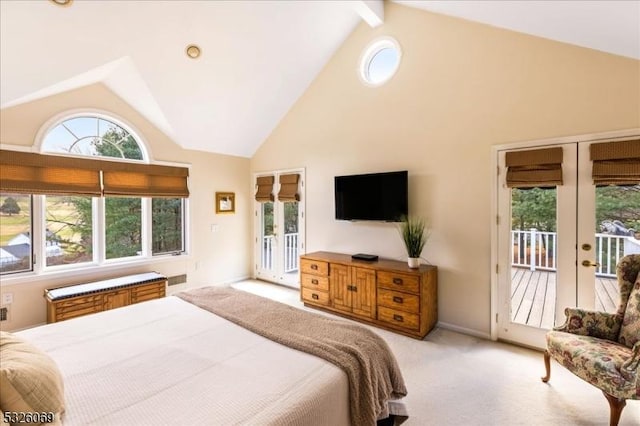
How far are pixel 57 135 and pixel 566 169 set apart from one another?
5.60m

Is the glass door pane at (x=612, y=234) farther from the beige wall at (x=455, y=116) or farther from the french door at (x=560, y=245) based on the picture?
the beige wall at (x=455, y=116)

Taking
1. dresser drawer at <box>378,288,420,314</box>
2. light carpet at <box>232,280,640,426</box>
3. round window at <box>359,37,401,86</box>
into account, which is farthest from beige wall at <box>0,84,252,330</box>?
light carpet at <box>232,280,640,426</box>

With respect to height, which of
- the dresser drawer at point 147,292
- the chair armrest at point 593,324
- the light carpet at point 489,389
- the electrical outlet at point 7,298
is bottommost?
the light carpet at point 489,389

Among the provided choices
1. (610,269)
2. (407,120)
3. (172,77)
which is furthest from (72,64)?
(610,269)

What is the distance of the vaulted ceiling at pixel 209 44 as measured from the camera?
2463 millimetres

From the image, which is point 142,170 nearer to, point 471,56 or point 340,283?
point 340,283

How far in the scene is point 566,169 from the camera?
2.76m

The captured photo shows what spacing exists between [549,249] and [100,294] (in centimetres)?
491

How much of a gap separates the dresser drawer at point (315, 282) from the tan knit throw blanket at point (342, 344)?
163 centimetres

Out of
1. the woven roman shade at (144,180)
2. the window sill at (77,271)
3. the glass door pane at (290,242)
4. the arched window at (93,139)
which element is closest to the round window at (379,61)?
the glass door pane at (290,242)

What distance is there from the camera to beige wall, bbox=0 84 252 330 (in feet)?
11.1

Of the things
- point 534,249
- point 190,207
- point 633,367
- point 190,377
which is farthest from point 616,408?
point 190,207

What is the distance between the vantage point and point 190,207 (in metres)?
4.89

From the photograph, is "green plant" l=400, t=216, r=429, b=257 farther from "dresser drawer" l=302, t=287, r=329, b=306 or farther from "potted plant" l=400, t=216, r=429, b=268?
"dresser drawer" l=302, t=287, r=329, b=306
